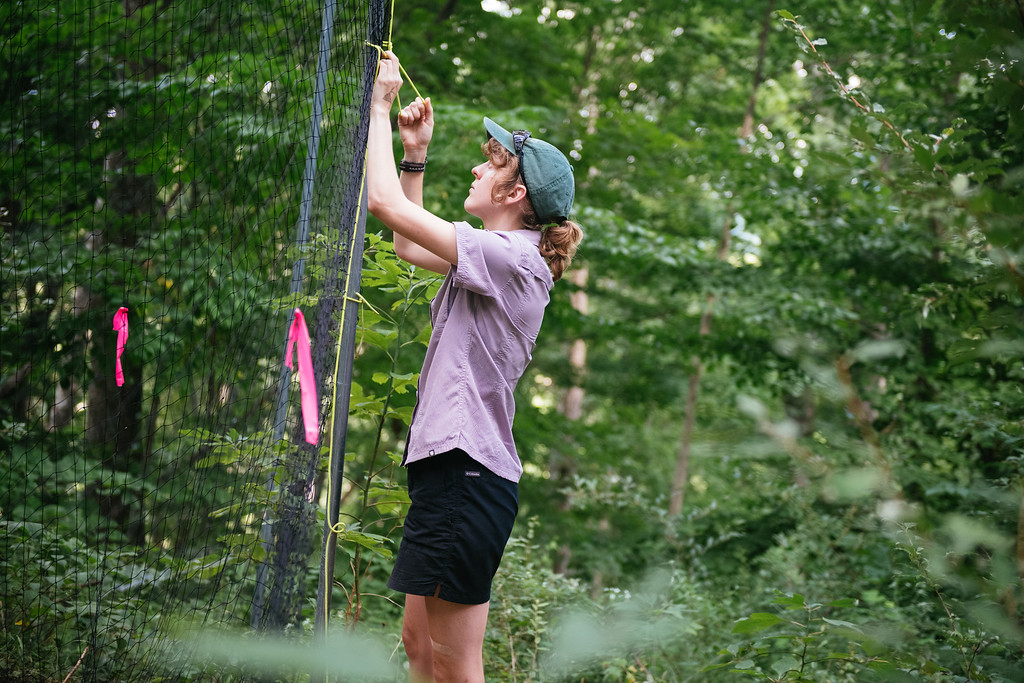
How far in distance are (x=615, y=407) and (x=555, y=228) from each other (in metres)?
7.79

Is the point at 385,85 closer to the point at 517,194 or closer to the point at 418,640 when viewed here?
the point at 517,194

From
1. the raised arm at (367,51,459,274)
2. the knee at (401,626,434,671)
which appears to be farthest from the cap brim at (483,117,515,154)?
the knee at (401,626,434,671)

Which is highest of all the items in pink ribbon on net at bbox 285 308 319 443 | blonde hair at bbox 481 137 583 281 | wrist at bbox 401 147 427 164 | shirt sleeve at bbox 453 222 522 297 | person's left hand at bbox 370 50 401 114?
person's left hand at bbox 370 50 401 114

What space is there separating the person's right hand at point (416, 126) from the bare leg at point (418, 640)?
1.03m

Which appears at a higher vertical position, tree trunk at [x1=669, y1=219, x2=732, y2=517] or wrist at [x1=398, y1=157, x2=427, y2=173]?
wrist at [x1=398, y1=157, x2=427, y2=173]

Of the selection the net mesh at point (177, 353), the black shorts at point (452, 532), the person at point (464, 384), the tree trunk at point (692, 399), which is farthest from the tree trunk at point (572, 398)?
the black shorts at point (452, 532)

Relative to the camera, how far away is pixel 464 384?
5.07 feet

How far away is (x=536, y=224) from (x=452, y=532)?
0.73m

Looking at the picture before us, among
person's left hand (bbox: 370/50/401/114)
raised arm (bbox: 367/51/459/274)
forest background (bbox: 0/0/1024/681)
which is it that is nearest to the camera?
forest background (bbox: 0/0/1024/681)

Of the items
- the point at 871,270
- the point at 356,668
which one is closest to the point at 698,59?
the point at 871,270

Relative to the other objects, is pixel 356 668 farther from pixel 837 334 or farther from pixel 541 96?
pixel 541 96

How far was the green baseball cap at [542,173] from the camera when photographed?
66.6 inches

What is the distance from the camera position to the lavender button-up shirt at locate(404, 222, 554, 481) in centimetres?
151

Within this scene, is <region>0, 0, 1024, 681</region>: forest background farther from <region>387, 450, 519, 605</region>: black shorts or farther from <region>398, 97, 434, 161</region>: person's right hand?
<region>398, 97, 434, 161</region>: person's right hand
